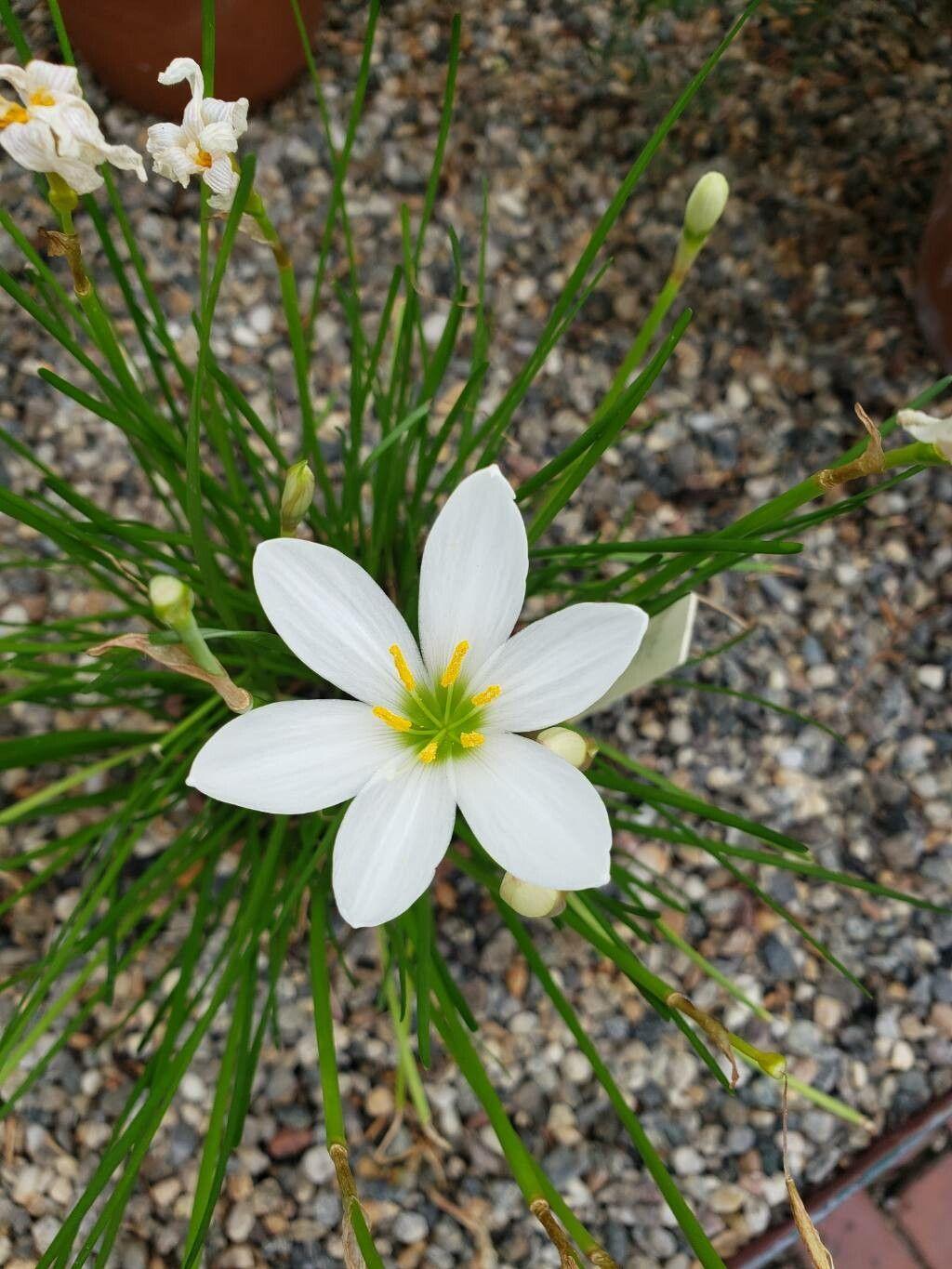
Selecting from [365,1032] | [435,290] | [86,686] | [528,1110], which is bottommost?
[528,1110]

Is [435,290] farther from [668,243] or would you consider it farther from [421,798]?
[421,798]

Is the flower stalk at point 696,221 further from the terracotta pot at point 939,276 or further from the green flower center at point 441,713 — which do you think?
the terracotta pot at point 939,276

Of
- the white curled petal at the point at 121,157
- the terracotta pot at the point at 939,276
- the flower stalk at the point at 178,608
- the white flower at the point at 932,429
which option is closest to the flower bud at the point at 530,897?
the flower stalk at the point at 178,608

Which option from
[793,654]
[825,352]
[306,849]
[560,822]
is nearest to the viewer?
[560,822]

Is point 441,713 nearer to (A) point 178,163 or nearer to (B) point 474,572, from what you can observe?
(B) point 474,572

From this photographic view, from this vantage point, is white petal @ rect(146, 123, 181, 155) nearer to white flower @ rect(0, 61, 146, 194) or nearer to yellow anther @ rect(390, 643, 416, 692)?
white flower @ rect(0, 61, 146, 194)

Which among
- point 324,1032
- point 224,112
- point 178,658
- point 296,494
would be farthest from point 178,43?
point 324,1032

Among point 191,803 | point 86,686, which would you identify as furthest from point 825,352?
point 86,686
